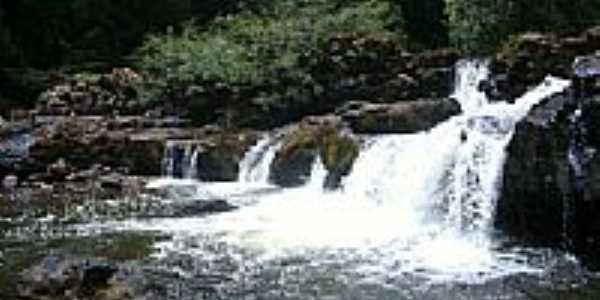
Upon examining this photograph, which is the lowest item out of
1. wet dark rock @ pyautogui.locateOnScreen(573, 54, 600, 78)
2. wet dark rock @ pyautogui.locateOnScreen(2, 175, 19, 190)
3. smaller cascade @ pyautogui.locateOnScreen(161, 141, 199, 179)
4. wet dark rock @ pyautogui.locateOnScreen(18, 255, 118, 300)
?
wet dark rock @ pyautogui.locateOnScreen(18, 255, 118, 300)

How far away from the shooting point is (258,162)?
2908 centimetres

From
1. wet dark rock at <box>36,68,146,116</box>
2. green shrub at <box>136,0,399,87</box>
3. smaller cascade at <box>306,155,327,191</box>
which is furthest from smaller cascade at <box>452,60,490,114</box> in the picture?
wet dark rock at <box>36,68,146,116</box>

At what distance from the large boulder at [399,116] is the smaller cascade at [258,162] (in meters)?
2.02

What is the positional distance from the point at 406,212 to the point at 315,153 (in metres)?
4.27

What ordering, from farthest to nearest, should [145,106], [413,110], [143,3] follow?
[143,3], [145,106], [413,110]

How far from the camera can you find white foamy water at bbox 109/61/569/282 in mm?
19875

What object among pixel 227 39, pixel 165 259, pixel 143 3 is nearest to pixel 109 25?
pixel 143 3

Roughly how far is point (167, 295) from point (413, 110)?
13.1m

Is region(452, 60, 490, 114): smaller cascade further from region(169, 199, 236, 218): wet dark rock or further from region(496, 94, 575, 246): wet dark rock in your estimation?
region(496, 94, 575, 246): wet dark rock

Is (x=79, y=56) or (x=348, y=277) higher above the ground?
→ (x=79, y=56)

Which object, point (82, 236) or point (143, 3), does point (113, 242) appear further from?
point (143, 3)

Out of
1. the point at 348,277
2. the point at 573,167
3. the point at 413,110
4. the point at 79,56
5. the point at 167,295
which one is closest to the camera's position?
the point at 167,295

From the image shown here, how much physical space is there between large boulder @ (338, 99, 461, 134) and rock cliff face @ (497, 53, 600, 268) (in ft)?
23.4

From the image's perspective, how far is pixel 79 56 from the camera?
4212 cm
